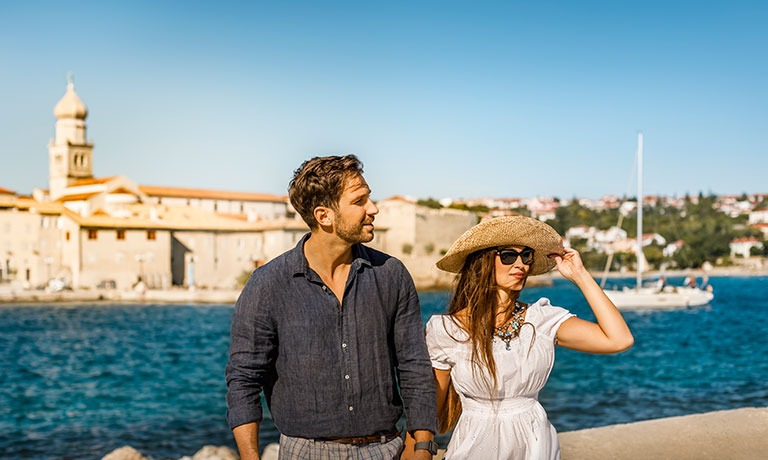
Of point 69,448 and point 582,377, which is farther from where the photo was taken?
point 582,377

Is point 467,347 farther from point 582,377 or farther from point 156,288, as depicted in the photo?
point 156,288

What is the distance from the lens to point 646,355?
76.3ft

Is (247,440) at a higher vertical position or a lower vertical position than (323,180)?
lower

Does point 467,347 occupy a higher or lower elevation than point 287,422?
higher

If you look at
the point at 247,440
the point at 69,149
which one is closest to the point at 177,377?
the point at 247,440

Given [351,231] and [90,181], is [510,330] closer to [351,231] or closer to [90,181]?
[351,231]

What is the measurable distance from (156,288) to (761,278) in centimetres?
7040

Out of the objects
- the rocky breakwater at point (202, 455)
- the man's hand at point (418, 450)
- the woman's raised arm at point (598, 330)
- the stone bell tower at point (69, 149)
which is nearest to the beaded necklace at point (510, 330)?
the woman's raised arm at point (598, 330)

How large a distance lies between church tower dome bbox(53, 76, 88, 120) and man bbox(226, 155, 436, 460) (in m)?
55.7

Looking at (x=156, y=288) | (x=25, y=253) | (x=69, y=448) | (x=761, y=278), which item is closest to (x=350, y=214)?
(x=69, y=448)

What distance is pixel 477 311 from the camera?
6.50ft

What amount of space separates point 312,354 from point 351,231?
317mm

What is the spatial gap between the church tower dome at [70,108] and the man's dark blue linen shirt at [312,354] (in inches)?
2194

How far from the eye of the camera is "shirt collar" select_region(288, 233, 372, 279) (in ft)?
5.95
